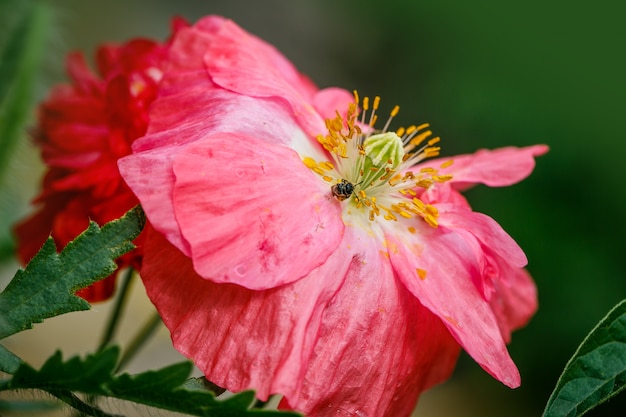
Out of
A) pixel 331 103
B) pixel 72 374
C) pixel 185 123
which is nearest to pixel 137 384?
pixel 72 374

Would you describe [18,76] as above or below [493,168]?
below

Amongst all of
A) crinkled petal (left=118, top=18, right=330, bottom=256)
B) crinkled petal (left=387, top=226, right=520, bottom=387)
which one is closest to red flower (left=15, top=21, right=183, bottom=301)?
crinkled petal (left=118, top=18, right=330, bottom=256)

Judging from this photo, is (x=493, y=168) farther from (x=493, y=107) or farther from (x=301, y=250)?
(x=493, y=107)

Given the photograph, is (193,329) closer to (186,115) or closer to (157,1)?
(186,115)

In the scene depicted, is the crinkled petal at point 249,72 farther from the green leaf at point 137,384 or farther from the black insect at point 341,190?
the green leaf at point 137,384

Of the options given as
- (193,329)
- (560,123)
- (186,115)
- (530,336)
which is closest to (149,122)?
(186,115)

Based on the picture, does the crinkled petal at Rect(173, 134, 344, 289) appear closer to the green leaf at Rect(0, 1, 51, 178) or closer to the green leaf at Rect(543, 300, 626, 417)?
the green leaf at Rect(543, 300, 626, 417)
